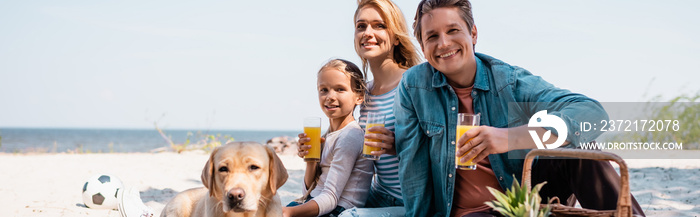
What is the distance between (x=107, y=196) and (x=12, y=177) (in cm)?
349

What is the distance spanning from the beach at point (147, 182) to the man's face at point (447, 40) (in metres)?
3.47

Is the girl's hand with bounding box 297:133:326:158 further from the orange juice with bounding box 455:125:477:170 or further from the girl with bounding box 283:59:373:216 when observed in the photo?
the orange juice with bounding box 455:125:477:170

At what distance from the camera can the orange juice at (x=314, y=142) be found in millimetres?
3711

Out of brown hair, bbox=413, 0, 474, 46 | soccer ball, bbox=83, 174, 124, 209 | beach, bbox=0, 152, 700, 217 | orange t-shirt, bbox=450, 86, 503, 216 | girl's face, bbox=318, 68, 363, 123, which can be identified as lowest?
beach, bbox=0, 152, 700, 217

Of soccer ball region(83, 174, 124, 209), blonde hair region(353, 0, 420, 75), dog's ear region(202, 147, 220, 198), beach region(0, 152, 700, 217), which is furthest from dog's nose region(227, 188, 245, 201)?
soccer ball region(83, 174, 124, 209)

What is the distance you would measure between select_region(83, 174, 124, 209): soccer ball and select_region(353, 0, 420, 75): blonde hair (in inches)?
118

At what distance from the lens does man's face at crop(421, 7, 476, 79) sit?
3.15m

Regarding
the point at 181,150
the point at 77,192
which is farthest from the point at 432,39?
the point at 181,150

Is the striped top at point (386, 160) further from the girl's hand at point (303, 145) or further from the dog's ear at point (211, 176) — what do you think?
the dog's ear at point (211, 176)

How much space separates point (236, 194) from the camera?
2.52 metres

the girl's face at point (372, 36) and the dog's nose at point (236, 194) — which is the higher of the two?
the girl's face at point (372, 36)

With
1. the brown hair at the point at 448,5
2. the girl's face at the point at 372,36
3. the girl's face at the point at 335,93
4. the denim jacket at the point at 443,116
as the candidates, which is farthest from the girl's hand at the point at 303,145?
the brown hair at the point at 448,5

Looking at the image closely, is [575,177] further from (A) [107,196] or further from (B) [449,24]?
(A) [107,196]

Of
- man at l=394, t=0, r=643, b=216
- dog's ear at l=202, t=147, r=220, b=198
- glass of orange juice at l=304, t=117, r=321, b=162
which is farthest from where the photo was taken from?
glass of orange juice at l=304, t=117, r=321, b=162
